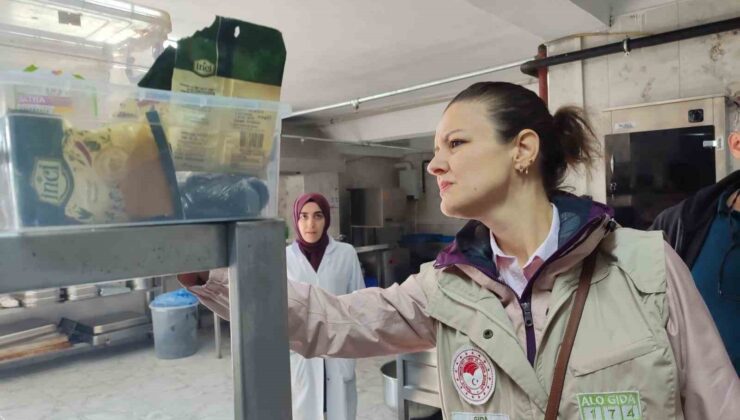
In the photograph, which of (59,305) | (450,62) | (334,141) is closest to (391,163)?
(334,141)

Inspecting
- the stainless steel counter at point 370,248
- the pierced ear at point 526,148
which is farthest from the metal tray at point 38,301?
the pierced ear at point 526,148

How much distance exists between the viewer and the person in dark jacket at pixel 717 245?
1.54m

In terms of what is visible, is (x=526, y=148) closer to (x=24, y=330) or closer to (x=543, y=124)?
(x=543, y=124)

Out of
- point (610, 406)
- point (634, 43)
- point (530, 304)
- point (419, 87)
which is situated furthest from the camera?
point (419, 87)

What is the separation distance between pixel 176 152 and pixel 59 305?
18.4ft

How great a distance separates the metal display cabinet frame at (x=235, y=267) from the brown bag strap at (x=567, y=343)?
2.10 feet

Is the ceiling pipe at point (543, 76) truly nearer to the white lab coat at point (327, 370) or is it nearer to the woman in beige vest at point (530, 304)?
the white lab coat at point (327, 370)

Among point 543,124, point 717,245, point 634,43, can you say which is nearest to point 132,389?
point 543,124

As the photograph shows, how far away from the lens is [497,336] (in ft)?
3.35

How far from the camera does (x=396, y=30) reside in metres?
3.09

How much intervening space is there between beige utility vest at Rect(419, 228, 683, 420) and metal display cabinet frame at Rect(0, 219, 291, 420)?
615mm

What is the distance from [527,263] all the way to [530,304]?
0.10 meters

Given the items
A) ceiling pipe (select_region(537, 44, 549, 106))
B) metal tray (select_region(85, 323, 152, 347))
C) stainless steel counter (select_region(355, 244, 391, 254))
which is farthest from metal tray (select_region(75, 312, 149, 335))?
ceiling pipe (select_region(537, 44, 549, 106))

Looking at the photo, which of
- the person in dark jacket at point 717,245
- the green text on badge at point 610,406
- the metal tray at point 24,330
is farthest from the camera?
the metal tray at point 24,330
